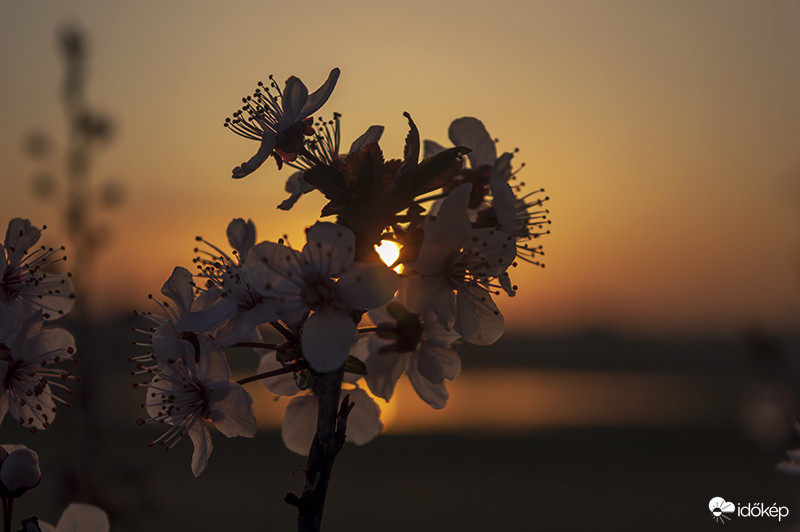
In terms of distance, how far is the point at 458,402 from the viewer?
64.4ft

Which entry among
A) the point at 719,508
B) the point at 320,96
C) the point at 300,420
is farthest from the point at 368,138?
the point at 719,508

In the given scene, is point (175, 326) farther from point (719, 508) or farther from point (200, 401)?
point (719, 508)

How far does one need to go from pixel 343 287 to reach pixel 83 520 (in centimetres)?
Answer: 75

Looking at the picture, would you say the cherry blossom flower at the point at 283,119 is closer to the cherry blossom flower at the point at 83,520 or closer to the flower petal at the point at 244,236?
the flower petal at the point at 244,236

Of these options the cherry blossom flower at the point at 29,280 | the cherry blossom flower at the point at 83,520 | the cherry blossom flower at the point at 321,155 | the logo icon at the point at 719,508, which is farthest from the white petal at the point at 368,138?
the logo icon at the point at 719,508

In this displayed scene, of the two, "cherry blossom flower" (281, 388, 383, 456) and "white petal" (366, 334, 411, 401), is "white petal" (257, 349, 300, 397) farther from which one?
"white petal" (366, 334, 411, 401)

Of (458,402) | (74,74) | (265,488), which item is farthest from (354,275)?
(458,402)

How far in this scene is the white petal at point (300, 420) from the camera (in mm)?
1564

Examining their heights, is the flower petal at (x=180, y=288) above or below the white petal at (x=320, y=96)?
below

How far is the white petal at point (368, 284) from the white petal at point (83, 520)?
27.7 inches

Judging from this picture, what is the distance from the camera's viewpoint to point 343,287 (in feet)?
3.86

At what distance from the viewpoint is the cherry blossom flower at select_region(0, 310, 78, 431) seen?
1411 mm

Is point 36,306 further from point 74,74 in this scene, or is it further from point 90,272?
point 74,74

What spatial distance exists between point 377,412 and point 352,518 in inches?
297
